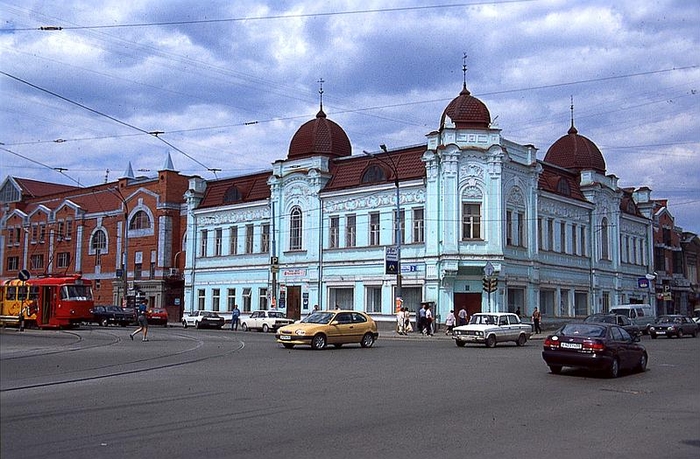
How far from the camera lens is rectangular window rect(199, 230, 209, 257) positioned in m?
59.9

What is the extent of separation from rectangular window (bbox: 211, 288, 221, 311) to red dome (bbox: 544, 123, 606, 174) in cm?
2816

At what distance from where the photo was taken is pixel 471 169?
44750 mm

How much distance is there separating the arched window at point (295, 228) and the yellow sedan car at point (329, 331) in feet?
77.8

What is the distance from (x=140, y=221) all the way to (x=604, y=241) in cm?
3903

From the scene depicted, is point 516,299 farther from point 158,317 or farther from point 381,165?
point 158,317

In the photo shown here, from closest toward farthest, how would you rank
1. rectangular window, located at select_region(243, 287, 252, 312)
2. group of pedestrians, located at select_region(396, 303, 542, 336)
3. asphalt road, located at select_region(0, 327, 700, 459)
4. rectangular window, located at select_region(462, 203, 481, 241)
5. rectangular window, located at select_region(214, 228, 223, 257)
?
1. asphalt road, located at select_region(0, 327, 700, 459)
2. group of pedestrians, located at select_region(396, 303, 542, 336)
3. rectangular window, located at select_region(462, 203, 481, 241)
4. rectangular window, located at select_region(243, 287, 252, 312)
5. rectangular window, located at select_region(214, 228, 223, 257)

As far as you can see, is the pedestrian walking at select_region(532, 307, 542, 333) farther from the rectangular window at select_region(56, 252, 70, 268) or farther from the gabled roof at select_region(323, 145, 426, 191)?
the rectangular window at select_region(56, 252, 70, 268)

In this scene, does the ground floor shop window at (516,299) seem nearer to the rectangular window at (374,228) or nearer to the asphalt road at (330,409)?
the rectangular window at (374,228)

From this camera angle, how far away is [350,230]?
5009 cm

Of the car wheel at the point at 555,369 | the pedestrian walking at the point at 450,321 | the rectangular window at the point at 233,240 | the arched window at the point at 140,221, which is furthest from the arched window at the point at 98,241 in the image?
the car wheel at the point at 555,369

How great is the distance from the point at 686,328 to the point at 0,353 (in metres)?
39.5

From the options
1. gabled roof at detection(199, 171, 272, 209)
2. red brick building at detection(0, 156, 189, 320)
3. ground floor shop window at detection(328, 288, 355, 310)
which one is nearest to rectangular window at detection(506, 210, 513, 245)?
ground floor shop window at detection(328, 288, 355, 310)

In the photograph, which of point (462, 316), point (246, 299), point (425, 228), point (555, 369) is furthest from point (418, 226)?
point (555, 369)

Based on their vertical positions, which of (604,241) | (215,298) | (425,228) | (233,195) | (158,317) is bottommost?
(158,317)
